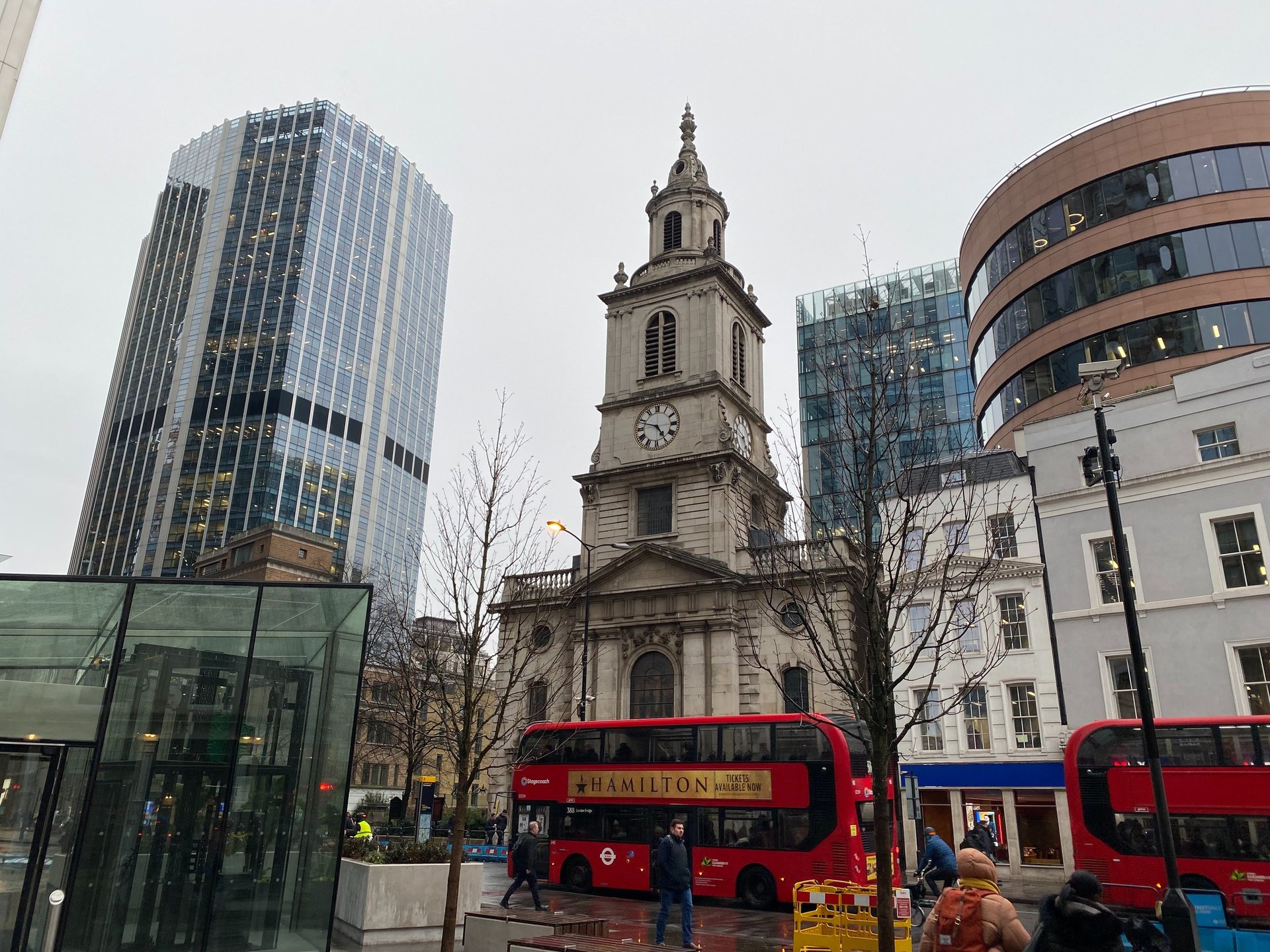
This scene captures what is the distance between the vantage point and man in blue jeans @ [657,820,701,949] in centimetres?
1404

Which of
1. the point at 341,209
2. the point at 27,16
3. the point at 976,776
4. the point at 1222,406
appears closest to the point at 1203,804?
the point at 976,776

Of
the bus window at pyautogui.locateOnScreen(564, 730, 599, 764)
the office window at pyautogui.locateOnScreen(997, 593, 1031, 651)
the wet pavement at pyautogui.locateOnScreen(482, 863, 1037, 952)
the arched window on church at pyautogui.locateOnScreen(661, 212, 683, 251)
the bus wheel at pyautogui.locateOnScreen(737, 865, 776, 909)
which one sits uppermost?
the arched window on church at pyautogui.locateOnScreen(661, 212, 683, 251)

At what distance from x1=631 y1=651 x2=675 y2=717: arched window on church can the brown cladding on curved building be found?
65.9ft

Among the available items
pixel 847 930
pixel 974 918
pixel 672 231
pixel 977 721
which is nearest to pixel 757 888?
pixel 847 930

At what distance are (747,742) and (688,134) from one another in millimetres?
40761

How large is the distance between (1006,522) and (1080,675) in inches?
204

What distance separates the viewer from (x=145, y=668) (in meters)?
11.9

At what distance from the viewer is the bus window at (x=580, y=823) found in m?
22.1

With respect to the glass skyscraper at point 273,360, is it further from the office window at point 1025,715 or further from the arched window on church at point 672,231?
the office window at point 1025,715

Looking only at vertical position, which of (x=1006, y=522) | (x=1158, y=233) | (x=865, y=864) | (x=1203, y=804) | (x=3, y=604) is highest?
(x=1158, y=233)

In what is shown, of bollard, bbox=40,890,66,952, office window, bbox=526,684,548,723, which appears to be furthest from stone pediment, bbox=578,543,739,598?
bollard, bbox=40,890,66,952

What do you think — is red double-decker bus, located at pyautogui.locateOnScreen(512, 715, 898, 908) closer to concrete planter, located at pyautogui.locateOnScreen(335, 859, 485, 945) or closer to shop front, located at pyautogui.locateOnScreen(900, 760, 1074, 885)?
concrete planter, located at pyautogui.locateOnScreen(335, 859, 485, 945)

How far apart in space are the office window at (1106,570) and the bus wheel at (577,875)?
1750 centimetres

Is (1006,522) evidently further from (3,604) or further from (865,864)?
(3,604)
